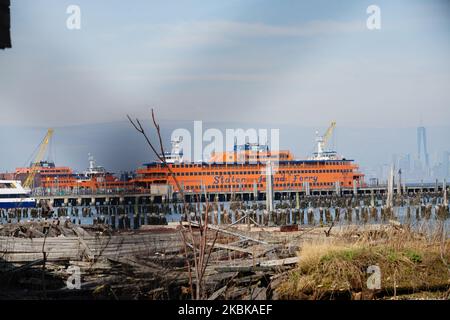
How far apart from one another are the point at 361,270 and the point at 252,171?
61208 millimetres

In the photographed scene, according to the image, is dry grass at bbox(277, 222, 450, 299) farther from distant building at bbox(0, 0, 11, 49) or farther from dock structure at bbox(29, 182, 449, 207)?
dock structure at bbox(29, 182, 449, 207)

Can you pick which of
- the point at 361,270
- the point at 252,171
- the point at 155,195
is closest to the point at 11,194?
the point at 155,195

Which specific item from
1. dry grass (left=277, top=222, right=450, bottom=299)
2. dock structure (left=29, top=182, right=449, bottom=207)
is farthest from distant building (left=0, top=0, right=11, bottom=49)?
dock structure (left=29, top=182, right=449, bottom=207)

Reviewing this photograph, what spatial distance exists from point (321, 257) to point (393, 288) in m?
0.87

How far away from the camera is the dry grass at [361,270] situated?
941 cm

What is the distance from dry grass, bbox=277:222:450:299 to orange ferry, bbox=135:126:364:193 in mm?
41609

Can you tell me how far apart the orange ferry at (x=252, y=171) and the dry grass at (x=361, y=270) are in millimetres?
41609

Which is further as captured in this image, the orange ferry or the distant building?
the orange ferry

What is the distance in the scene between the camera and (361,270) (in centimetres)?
980

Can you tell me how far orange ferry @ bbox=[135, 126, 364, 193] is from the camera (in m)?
61.4

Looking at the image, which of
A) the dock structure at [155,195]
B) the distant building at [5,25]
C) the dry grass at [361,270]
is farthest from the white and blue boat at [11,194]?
the distant building at [5,25]

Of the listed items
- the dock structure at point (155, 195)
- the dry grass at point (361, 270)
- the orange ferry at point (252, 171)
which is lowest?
the dry grass at point (361, 270)

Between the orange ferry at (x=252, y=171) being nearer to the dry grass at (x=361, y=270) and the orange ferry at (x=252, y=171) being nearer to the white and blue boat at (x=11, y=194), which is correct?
the white and blue boat at (x=11, y=194)
